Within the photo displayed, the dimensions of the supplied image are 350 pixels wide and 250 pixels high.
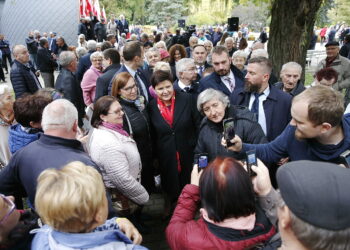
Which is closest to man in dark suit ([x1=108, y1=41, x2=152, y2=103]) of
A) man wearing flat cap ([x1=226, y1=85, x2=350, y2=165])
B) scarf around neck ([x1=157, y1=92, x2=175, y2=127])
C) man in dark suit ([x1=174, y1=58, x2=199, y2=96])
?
man in dark suit ([x1=174, y1=58, x2=199, y2=96])

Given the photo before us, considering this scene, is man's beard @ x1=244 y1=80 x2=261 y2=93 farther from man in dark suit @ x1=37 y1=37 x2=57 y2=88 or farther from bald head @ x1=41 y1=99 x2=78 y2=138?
man in dark suit @ x1=37 y1=37 x2=57 y2=88

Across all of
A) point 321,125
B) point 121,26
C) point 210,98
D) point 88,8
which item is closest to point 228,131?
point 210,98

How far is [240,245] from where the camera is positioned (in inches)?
62.8

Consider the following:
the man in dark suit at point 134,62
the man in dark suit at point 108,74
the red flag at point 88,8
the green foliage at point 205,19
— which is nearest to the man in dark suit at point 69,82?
the man in dark suit at point 108,74

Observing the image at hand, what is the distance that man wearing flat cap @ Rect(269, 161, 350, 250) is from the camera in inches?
43.4

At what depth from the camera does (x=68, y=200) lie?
1449 mm

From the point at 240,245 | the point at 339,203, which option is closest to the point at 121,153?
the point at 240,245

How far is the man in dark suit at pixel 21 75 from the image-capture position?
18.1 feet

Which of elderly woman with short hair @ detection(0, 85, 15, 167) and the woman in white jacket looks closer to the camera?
the woman in white jacket

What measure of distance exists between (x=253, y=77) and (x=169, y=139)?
1.25 m

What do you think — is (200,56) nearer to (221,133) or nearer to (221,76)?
(221,76)

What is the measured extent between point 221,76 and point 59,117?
9.15 ft

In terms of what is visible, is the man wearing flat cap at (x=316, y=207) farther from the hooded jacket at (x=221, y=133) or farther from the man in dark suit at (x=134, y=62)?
the man in dark suit at (x=134, y=62)

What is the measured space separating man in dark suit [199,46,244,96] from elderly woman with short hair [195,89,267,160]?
1.33m
